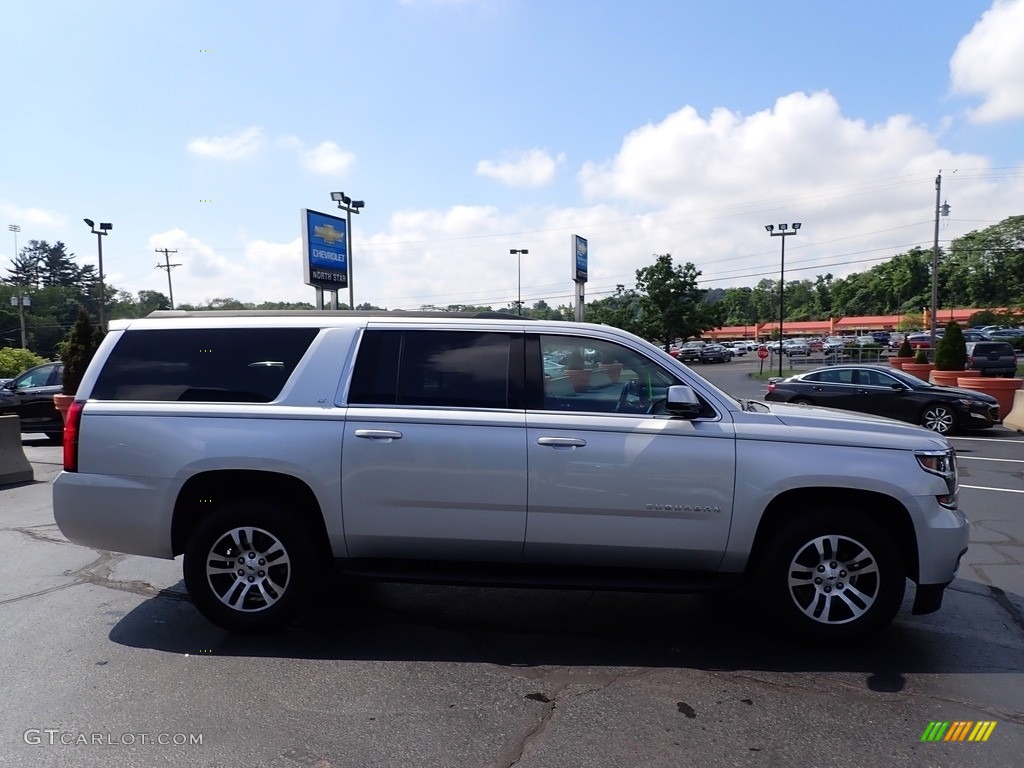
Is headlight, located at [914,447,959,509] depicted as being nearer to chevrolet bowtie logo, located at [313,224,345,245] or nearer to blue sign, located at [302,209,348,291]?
blue sign, located at [302,209,348,291]

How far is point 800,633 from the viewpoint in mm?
4477

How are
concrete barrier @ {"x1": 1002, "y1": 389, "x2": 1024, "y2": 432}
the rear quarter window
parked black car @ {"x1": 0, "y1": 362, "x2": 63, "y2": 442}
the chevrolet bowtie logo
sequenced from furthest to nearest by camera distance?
the chevrolet bowtie logo, concrete barrier @ {"x1": 1002, "y1": 389, "x2": 1024, "y2": 432}, parked black car @ {"x1": 0, "y1": 362, "x2": 63, "y2": 442}, the rear quarter window

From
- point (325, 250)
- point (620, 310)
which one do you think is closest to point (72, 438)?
point (325, 250)

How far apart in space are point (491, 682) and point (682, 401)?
1.88 meters

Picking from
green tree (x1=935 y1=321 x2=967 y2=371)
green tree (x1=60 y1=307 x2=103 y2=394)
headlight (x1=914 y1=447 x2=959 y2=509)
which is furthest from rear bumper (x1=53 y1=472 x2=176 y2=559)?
green tree (x1=935 y1=321 x2=967 y2=371)

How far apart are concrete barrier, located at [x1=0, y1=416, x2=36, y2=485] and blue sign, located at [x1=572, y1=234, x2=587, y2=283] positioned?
27.0 meters

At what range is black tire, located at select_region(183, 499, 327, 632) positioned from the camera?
460cm

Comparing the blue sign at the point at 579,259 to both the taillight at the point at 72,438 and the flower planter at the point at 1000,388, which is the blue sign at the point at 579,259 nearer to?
the flower planter at the point at 1000,388

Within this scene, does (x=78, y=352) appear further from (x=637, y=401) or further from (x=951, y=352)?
(x=951, y=352)

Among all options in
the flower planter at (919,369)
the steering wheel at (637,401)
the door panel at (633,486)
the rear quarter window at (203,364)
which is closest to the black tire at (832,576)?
the door panel at (633,486)

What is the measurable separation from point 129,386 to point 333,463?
4.83 feet

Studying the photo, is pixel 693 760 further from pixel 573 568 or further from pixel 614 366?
pixel 614 366

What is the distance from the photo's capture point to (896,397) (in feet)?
50.8

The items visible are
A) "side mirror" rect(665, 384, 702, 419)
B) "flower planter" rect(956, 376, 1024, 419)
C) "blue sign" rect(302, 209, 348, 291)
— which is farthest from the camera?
"blue sign" rect(302, 209, 348, 291)
